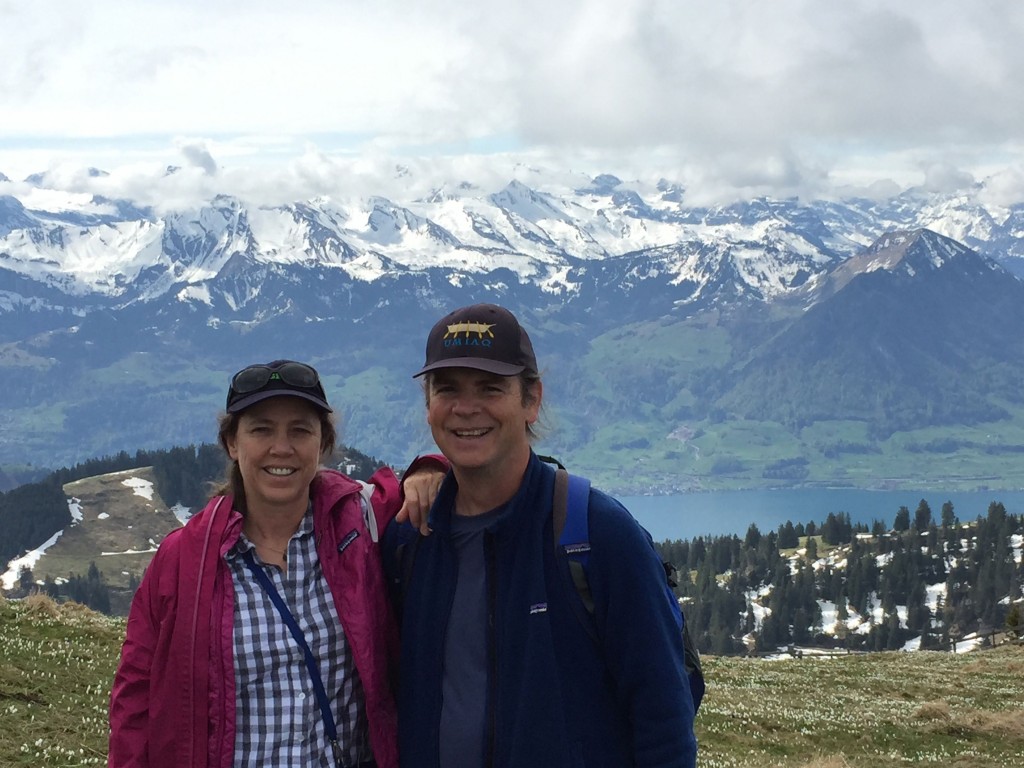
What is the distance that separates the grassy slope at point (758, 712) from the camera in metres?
15.4

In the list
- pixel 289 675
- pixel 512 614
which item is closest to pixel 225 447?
pixel 289 675

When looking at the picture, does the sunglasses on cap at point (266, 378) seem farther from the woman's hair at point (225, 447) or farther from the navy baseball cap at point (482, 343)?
the navy baseball cap at point (482, 343)

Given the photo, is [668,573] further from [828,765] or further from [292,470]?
[828,765]

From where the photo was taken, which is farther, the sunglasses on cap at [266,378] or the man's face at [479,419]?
the sunglasses on cap at [266,378]

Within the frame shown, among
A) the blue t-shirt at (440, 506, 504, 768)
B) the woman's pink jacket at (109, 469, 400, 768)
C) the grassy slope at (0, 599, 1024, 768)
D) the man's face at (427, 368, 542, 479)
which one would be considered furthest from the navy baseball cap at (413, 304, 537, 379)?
the grassy slope at (0, 599, 1024, 768)

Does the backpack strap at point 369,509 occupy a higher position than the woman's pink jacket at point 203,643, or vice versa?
the backpack strap at point 369,509

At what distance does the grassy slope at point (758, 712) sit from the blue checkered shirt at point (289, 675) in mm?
7834

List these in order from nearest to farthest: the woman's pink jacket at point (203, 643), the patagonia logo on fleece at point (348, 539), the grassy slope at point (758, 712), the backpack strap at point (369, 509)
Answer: the woman's pink jacket at point (203, 643) → the patagonia logo on fleece at point (348, 539) → the backpack strap at point (369, 509) → the grassy slope at point (758, 712)

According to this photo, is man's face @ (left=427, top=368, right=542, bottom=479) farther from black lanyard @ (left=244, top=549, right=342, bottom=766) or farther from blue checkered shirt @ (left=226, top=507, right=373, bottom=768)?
black lanyard @ (left=244, top=549, right=342, bottom=766)

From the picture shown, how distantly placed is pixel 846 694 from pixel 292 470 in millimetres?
28096

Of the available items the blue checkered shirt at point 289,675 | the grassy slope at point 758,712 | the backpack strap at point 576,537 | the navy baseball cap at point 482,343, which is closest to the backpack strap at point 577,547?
the backpack strap at point 576,537

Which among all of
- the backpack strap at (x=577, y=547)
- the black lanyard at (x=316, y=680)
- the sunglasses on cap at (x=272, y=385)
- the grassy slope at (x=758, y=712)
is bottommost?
the grassy slope at (x=758, y=712)

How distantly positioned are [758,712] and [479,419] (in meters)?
20.5

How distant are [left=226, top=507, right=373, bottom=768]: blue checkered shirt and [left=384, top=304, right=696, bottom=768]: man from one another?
1.48ft
